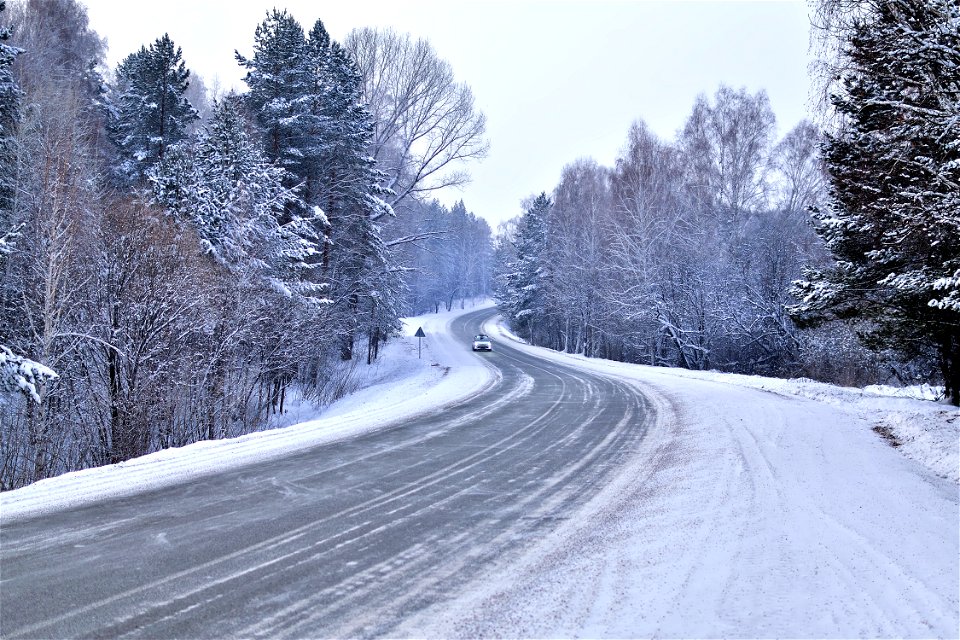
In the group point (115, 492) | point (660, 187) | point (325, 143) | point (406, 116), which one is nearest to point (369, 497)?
point (115, 492)

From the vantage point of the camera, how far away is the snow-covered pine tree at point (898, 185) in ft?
19.8

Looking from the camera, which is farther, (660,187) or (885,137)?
(660,187)

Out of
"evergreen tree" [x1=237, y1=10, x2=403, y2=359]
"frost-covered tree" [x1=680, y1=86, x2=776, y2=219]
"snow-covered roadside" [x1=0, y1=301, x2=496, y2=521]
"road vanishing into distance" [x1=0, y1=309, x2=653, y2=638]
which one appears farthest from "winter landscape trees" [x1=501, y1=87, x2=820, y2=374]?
"road vanishing into distance" [x1=0, y1=309, x2=653, y2=638]

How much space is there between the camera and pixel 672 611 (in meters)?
2.85

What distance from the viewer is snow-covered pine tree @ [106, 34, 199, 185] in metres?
23.2

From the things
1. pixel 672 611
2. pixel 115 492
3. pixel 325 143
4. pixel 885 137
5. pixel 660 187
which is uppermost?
pixel 660 187

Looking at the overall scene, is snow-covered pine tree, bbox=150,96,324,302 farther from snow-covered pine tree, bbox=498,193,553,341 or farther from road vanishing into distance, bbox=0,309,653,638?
snow-covered pine tree, bbox=498,193,553,341

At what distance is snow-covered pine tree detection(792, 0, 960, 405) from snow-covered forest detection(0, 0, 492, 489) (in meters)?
12.5

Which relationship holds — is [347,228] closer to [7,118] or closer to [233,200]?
[233,200]

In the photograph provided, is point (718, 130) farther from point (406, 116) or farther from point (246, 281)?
point (246, 281)

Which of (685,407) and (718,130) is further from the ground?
(718,130)

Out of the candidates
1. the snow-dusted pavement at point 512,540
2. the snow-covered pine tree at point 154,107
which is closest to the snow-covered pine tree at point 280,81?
the snow-covered pine tree at point 154,107

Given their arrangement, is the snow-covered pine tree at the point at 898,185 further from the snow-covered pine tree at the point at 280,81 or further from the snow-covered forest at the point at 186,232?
the snow-covered pine tree at the point at 280,81

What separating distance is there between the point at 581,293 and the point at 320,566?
32.7 metres
